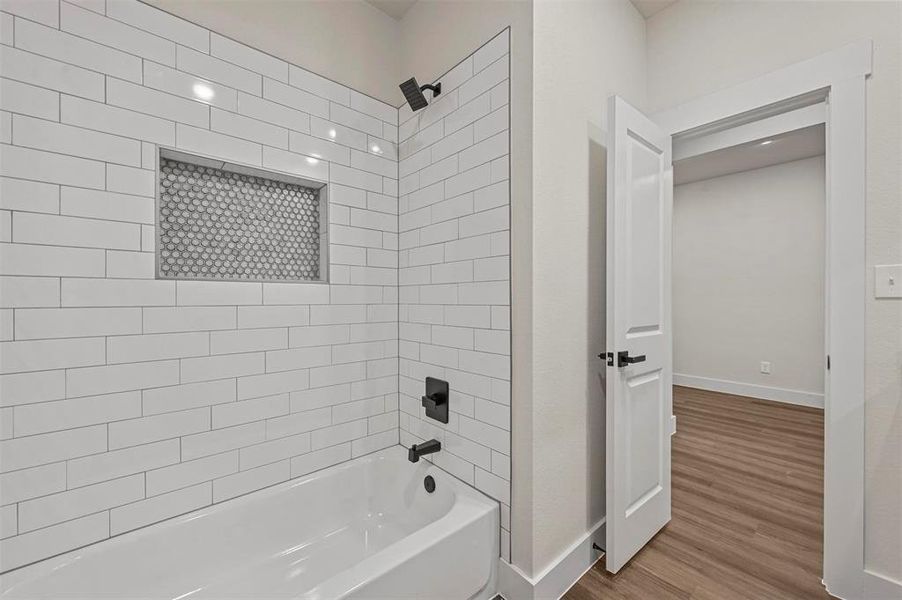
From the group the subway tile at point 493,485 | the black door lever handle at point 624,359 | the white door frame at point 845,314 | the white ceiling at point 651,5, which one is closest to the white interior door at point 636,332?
the black door lever handle at point 624,359

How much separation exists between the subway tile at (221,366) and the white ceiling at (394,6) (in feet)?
6.42

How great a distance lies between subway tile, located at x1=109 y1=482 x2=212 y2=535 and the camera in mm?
1396

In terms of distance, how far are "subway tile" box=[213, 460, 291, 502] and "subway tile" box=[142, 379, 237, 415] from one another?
338 millimetres

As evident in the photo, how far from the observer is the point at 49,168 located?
1.26 meters

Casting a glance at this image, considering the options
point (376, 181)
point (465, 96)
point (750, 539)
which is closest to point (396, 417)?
point (376, 181)

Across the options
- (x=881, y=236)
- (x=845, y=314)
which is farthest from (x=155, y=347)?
(x=881, y=236)

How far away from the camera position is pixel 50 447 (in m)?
1.27

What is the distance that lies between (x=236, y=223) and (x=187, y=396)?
754 mm

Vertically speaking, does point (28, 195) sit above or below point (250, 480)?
above

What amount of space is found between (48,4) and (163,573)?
2025 mm

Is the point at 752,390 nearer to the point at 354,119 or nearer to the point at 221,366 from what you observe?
the point at 354,119

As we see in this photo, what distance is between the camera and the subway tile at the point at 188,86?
1.45 m

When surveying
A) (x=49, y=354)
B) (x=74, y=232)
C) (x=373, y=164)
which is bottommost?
(x=49, y=354)

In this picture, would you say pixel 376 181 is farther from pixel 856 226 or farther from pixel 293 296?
pixel 856 226
